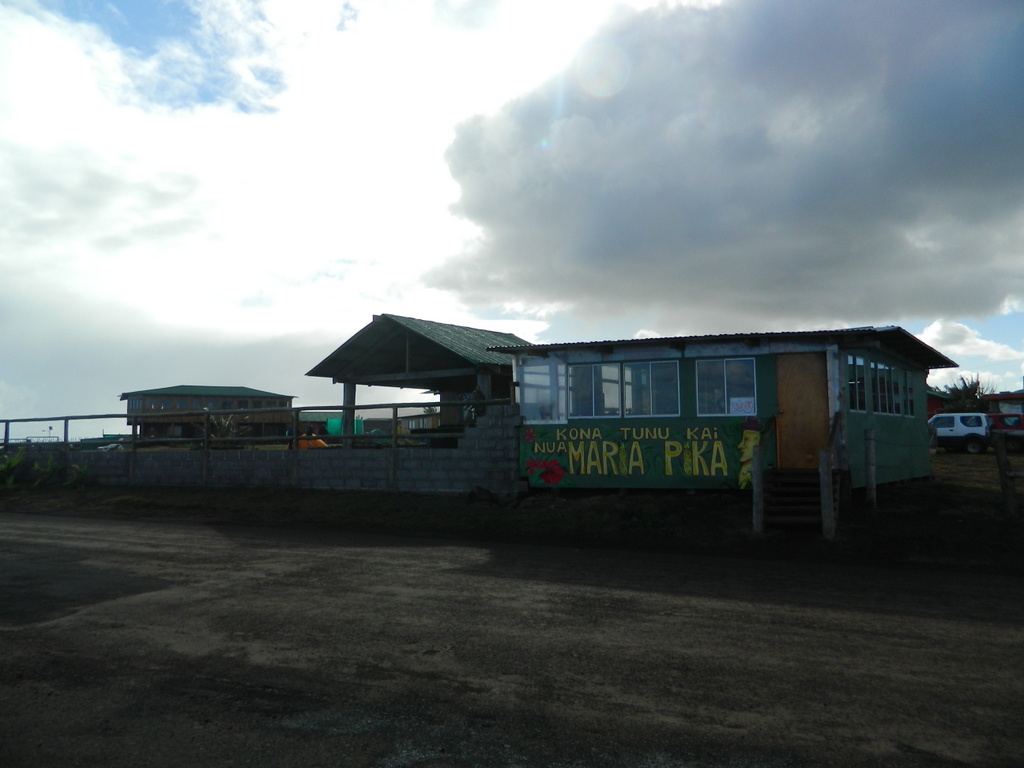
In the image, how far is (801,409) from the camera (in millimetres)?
15367

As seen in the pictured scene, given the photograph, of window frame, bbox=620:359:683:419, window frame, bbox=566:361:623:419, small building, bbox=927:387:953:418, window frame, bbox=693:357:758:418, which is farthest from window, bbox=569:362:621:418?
small building, bbox=927:387:953:418

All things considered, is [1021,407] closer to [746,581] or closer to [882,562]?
[882,562]

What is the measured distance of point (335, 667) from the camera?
5.82 metres

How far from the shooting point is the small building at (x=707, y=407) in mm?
15227

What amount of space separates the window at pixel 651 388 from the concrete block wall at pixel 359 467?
2.57 meters

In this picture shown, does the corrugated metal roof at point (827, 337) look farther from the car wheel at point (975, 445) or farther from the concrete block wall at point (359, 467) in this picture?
the car wheel at point (975, 445)

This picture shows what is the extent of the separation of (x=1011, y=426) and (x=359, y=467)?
89.1 ft

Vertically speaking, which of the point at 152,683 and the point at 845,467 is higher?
the point at 845,467

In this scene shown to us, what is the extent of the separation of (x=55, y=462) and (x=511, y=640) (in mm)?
21505

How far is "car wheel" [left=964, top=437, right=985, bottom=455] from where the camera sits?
32.0 meters

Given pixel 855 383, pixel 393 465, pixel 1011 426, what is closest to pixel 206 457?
pixel 393 465

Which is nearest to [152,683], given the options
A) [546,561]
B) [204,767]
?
[204,767]

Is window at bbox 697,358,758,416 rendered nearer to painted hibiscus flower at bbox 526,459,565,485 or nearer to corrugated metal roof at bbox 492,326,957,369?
corrugated metal roof at bbox 492,326,957,369

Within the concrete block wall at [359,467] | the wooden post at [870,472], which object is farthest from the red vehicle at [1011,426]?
the concrete block wall at [359,467]
